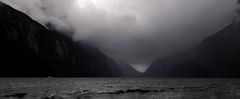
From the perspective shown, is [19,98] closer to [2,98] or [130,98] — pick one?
[2,98]

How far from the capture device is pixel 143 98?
6438 centimetres

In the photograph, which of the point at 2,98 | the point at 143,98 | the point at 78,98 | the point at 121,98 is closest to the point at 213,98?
the point at 143,98

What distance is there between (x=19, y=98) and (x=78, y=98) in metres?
12.0

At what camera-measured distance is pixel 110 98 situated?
210 ft

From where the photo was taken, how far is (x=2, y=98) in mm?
61219

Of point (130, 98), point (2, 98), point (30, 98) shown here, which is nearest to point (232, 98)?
point (130, 98)

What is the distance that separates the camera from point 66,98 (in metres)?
62.1

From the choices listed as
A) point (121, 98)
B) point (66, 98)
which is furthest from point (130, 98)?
point (66, 98)

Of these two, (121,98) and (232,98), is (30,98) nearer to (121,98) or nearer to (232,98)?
(121,98)

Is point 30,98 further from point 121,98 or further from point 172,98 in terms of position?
point 172,98

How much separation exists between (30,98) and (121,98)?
1894 centimetres

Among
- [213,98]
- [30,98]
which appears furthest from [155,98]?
[30,98]

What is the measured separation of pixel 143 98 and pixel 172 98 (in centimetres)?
623

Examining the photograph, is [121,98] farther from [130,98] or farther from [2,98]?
[2,98]
